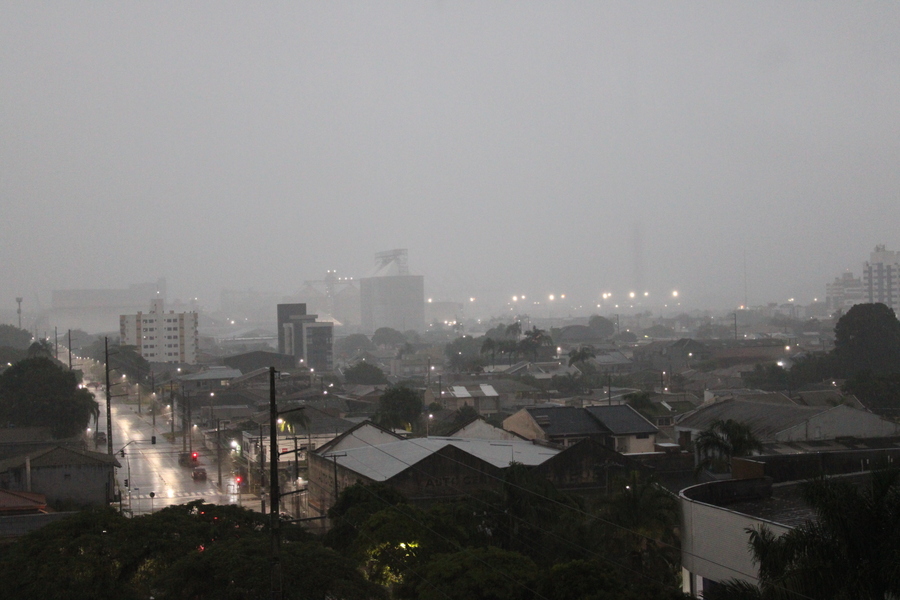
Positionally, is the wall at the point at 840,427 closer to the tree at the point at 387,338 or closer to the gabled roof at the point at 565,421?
the gabled roof at the point at 565,421

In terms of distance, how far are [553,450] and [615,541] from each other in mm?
11377

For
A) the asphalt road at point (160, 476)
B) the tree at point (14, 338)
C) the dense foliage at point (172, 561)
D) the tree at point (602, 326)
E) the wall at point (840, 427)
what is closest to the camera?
the dense foliage at point (172, 561)

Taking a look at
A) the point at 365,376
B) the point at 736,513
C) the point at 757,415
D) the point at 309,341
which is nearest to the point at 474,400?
the point at 757,415

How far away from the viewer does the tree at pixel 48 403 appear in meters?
41.3

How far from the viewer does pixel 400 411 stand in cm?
4169

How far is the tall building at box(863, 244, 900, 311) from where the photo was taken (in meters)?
144

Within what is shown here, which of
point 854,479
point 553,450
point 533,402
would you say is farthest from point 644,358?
point 854,479

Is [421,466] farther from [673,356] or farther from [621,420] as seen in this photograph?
[673,356]

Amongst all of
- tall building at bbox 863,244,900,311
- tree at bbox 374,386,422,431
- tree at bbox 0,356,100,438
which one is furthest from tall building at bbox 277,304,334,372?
tall building at bbox 863,244,900,311

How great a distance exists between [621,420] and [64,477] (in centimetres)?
1767

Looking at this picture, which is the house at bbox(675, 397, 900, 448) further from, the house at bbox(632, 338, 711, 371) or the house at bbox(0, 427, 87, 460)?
the house at bbox(632, 338, 711, 371)

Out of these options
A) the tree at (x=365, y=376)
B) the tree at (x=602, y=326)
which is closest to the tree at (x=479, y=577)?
the tree at (x=365, y=376)

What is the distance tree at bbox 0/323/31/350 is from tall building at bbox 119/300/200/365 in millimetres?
19760

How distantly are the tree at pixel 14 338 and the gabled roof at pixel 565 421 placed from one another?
322ft
